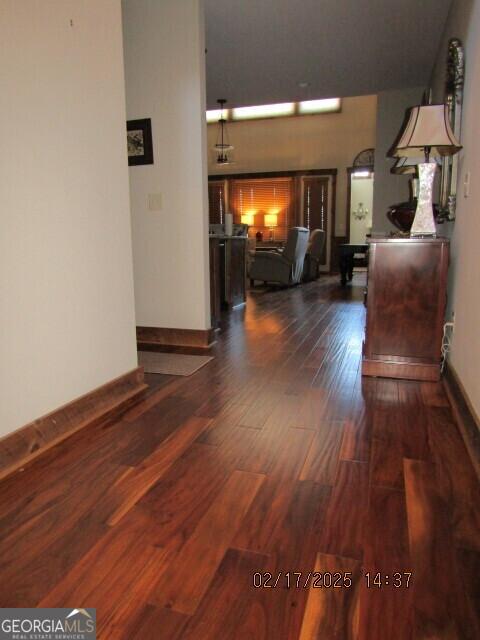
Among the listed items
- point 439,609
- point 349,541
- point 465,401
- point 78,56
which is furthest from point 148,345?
point 439,609

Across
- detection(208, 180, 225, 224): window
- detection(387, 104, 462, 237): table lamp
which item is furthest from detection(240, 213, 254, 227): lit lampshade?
detection(387, 104, 462, 237): table lamp

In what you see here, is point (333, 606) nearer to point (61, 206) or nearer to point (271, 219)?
point (61, 206)

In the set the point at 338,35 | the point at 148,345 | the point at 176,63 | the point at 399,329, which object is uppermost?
the point at 338,35

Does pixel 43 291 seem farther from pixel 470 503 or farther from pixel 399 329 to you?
pixel 399 329

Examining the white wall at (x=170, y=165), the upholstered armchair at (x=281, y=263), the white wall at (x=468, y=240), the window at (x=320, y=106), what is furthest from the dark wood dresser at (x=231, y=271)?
the window at (x=320, y=106)

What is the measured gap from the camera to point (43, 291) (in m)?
1.68

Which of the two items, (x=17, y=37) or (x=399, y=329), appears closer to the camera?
(x=17, y=37)

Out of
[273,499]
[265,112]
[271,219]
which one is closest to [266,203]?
[271,219]

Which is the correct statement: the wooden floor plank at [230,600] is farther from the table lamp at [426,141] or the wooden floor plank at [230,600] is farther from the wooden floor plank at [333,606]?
the table lamp at [426,141]

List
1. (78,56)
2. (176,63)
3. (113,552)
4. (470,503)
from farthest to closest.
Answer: (176,63) → (78,56) → (470,503) → (113,552)

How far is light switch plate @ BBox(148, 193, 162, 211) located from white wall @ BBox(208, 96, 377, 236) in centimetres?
740

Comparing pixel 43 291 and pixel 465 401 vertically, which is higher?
pixel 43 291

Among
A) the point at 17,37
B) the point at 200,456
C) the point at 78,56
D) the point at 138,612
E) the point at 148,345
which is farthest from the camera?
the point at 148,345

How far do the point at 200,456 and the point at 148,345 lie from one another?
6.00ft
